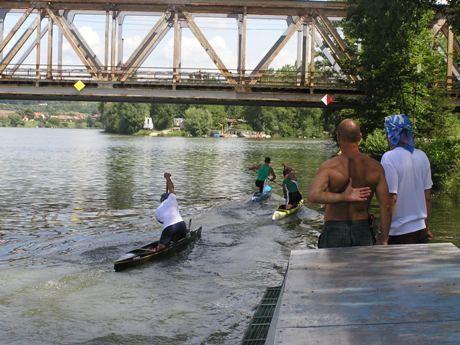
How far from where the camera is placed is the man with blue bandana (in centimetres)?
713

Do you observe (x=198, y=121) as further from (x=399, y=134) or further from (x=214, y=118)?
(x=399, y=134)

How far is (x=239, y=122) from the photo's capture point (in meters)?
177

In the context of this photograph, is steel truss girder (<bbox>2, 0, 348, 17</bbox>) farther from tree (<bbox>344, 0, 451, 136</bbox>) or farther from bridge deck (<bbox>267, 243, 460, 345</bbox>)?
bridge deck (<bbox>267, 243, 460, 345</bbox>)

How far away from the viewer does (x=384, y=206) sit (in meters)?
6.78

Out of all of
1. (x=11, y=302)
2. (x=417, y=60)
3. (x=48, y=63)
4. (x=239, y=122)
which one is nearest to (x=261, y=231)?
(x=11, y=302)

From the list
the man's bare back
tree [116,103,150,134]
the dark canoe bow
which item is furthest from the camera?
tree [116,103,150,134]

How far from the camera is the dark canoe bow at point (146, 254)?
14.2 m

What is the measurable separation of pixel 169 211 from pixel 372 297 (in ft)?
38.2

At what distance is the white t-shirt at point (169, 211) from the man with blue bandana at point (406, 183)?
9.10m

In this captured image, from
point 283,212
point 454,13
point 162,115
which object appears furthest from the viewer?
point 162,115

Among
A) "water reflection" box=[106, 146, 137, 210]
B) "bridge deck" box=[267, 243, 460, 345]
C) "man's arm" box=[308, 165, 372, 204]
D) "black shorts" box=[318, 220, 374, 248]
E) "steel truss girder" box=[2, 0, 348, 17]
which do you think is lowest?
"water reflection" box=[106, 146, 137, 210]

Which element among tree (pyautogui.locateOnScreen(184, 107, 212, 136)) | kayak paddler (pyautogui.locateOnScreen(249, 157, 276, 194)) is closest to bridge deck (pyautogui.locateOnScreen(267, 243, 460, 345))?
kayak paddler (pyautogui.locateOnScreen(249, 157, 276, 194))

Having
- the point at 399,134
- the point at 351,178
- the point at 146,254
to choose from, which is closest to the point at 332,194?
the point at 351,178

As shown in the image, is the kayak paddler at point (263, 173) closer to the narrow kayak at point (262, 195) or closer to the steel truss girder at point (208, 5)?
the narrow kayak at point (262, 195)
